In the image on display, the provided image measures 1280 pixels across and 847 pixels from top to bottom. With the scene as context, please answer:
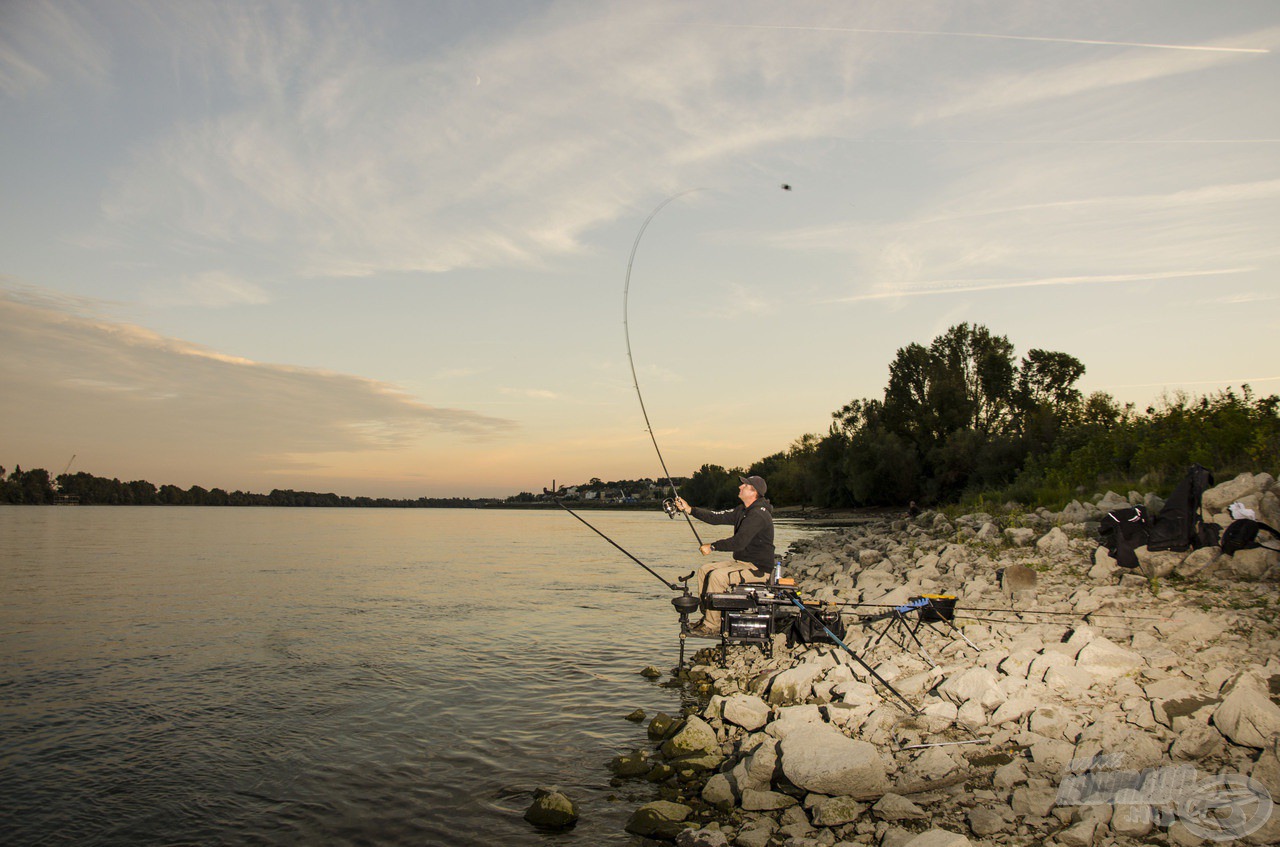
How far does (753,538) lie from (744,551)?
185 millimetres

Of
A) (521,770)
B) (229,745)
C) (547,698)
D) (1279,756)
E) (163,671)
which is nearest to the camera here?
(1279,756)

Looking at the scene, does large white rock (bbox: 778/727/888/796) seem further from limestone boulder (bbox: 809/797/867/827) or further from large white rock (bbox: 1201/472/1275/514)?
large white rock (bbox: 1201/472/1275/514)

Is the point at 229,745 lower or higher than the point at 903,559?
lower

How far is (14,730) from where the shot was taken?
862 centimetres

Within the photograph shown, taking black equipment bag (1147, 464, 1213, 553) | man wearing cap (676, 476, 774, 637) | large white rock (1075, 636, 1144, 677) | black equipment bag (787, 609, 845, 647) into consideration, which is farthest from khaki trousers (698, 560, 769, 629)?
black equipment bag (1147, 464, 1213, 553)

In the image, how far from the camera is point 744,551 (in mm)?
8945

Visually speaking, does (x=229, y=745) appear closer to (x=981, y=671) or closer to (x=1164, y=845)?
(x=981, y=671)

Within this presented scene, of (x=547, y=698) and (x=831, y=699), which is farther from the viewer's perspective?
(x=547, y=698)

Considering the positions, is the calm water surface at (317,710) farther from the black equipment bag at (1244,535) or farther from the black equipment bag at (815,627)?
the black equipment bag at (1244,535)

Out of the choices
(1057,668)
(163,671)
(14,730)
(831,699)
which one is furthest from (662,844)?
(163,671)

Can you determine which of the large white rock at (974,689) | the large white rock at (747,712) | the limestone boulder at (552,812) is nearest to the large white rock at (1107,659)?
the large white rock at (974,689)

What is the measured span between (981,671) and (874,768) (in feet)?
5.66

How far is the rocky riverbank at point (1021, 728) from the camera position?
4.89 metres

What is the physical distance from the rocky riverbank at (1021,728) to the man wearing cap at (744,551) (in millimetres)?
1040
